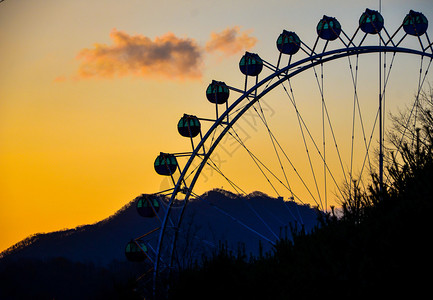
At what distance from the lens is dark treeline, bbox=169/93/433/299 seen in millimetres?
12938

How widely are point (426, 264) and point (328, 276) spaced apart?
1.92 m

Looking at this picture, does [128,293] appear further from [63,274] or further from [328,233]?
[63,274]

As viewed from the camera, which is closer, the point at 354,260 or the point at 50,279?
the point at 354,260

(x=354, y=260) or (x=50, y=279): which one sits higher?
(x=50, y=279)

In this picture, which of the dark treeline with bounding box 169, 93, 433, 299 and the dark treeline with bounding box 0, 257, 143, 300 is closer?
the dark treeline with bounding box 169, 93, 433, 299

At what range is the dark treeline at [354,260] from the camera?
42.4 feet

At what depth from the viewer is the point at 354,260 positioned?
14.0 m

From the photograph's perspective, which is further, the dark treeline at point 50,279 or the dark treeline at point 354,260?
the dark treeline at point 50,279

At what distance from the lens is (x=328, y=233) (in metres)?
15.8

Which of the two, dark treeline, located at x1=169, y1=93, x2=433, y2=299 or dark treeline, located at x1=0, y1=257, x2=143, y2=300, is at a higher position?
dark treeline, located at x1=0, y1=257, x2=143, y2=300

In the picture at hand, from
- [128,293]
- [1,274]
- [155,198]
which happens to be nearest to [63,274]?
[1,274]

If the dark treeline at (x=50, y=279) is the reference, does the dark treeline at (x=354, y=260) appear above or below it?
below

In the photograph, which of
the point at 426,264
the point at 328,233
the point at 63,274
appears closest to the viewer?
the point at 426,264

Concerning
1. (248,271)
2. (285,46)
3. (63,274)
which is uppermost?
(63,274)
